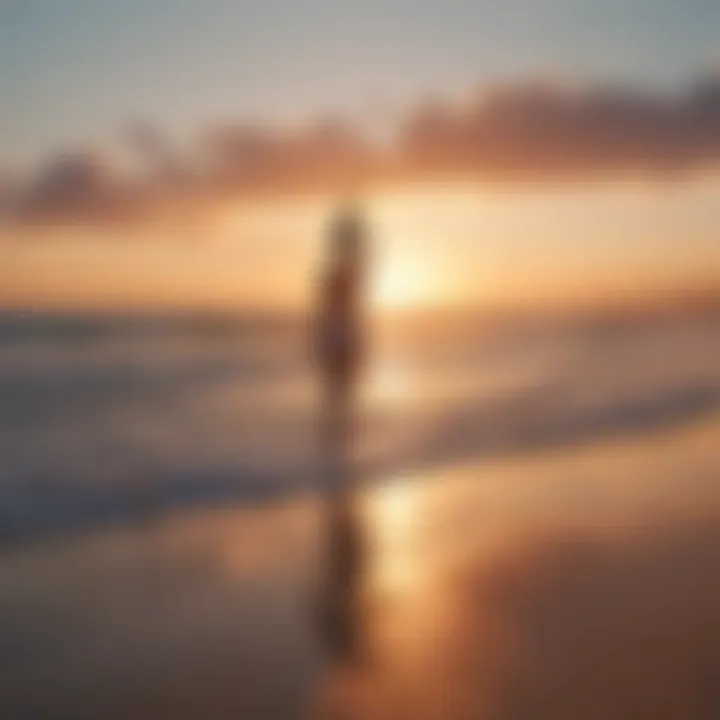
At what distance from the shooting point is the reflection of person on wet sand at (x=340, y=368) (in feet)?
10.4

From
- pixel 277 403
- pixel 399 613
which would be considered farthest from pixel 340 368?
pixel 399 613

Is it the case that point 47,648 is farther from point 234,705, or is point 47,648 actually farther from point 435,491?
point 435,491

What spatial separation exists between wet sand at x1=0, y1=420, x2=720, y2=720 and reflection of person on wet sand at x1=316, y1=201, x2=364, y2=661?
0.08 m

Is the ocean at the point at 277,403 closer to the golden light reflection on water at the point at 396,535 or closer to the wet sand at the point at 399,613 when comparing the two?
the golden light reflection on water at the point at 396,535

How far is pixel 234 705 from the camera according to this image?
1882 mm

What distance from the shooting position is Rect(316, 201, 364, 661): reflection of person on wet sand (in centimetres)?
318

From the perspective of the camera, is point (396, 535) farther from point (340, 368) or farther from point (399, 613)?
point (340, 368)

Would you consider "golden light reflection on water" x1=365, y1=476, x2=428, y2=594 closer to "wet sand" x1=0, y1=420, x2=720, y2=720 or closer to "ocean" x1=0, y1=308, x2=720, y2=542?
"wet sand" x1=0, y1=420, x2=720, y2=720

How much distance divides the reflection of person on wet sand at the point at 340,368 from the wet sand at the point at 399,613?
8 cm

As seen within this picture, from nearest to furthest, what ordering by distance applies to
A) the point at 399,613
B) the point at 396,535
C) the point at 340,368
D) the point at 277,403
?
the point at 399,613
the point at 396,535
the point at 340,368
the point at 277,403

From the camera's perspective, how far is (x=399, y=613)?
2389 millimetres

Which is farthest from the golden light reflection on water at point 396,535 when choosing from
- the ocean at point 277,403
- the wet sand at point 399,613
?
the ocean at point 277,403

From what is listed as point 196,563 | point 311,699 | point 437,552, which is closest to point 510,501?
point 437,552

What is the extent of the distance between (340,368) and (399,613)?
3.38 m
